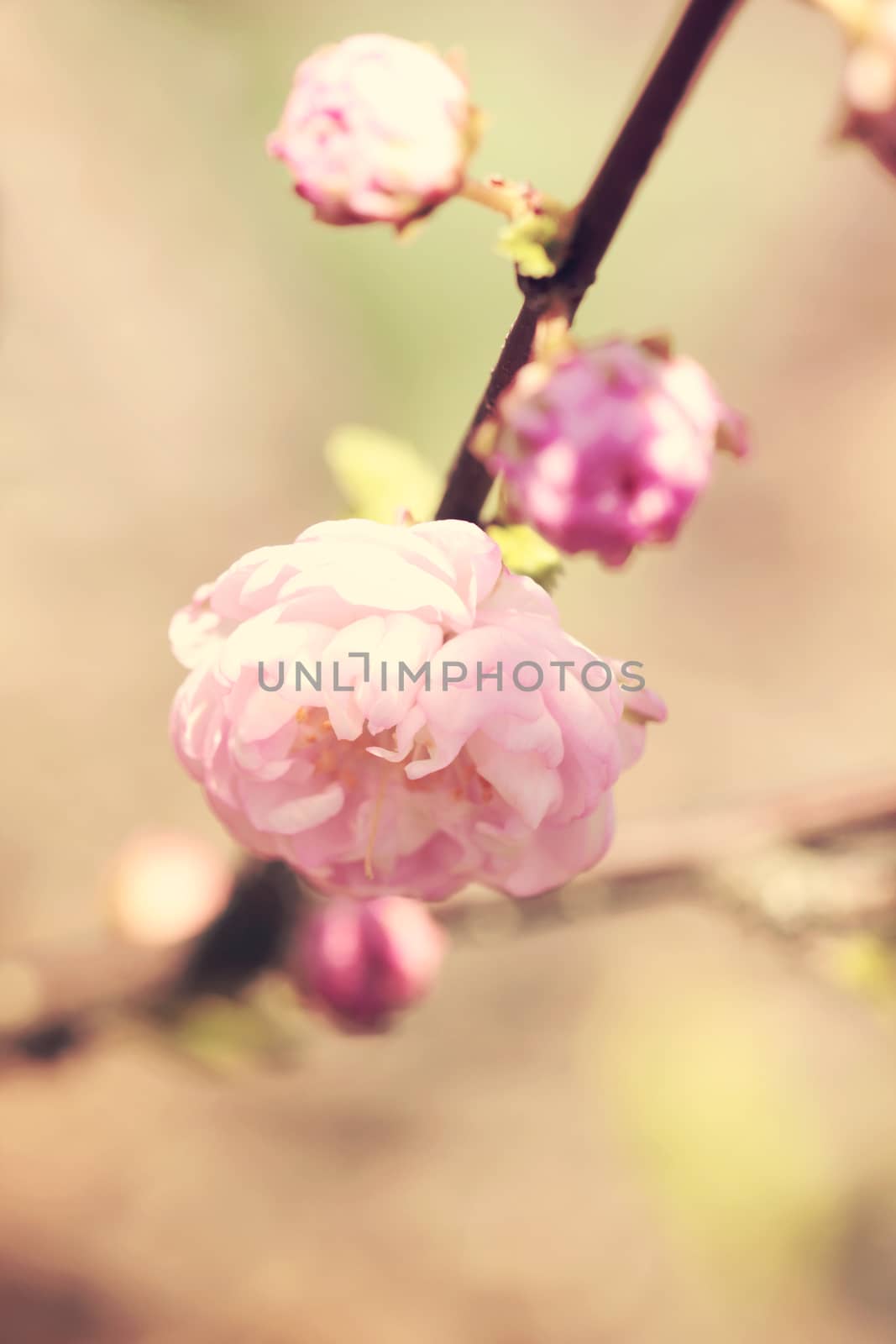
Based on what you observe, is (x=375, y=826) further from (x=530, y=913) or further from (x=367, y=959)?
(x=530, y=913)

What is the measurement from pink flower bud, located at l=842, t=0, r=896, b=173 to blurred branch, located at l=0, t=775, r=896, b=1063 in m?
0.83

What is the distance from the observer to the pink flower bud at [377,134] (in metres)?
0.57

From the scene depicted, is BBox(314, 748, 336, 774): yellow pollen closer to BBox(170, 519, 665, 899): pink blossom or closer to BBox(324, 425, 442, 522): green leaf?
BBox(170, 519, 665, 899): pink blossom

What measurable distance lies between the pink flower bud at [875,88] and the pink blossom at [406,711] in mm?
265

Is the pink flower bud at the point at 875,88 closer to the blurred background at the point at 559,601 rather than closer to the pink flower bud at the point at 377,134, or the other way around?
the pink flower bud at the point at 377,134

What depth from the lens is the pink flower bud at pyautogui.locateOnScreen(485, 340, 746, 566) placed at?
20.7 inches

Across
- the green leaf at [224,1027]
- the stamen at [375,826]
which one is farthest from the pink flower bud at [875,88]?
the green leaf at [224,1027]

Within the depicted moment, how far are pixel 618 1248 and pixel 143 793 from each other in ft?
4.76

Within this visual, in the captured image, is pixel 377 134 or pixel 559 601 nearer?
pixel 377 134

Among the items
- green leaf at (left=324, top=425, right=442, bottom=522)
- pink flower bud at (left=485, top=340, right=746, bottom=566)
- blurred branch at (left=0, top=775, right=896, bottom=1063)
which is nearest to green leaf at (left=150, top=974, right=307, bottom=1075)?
blurred branch at (left=0, top=775, right=896, bottom=1063)

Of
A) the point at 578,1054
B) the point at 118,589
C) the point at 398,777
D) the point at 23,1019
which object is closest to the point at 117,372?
the point at 118,589

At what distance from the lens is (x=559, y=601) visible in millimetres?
2623

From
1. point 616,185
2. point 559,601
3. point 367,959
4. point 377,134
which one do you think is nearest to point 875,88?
point 616,185

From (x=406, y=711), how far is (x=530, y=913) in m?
0.67
